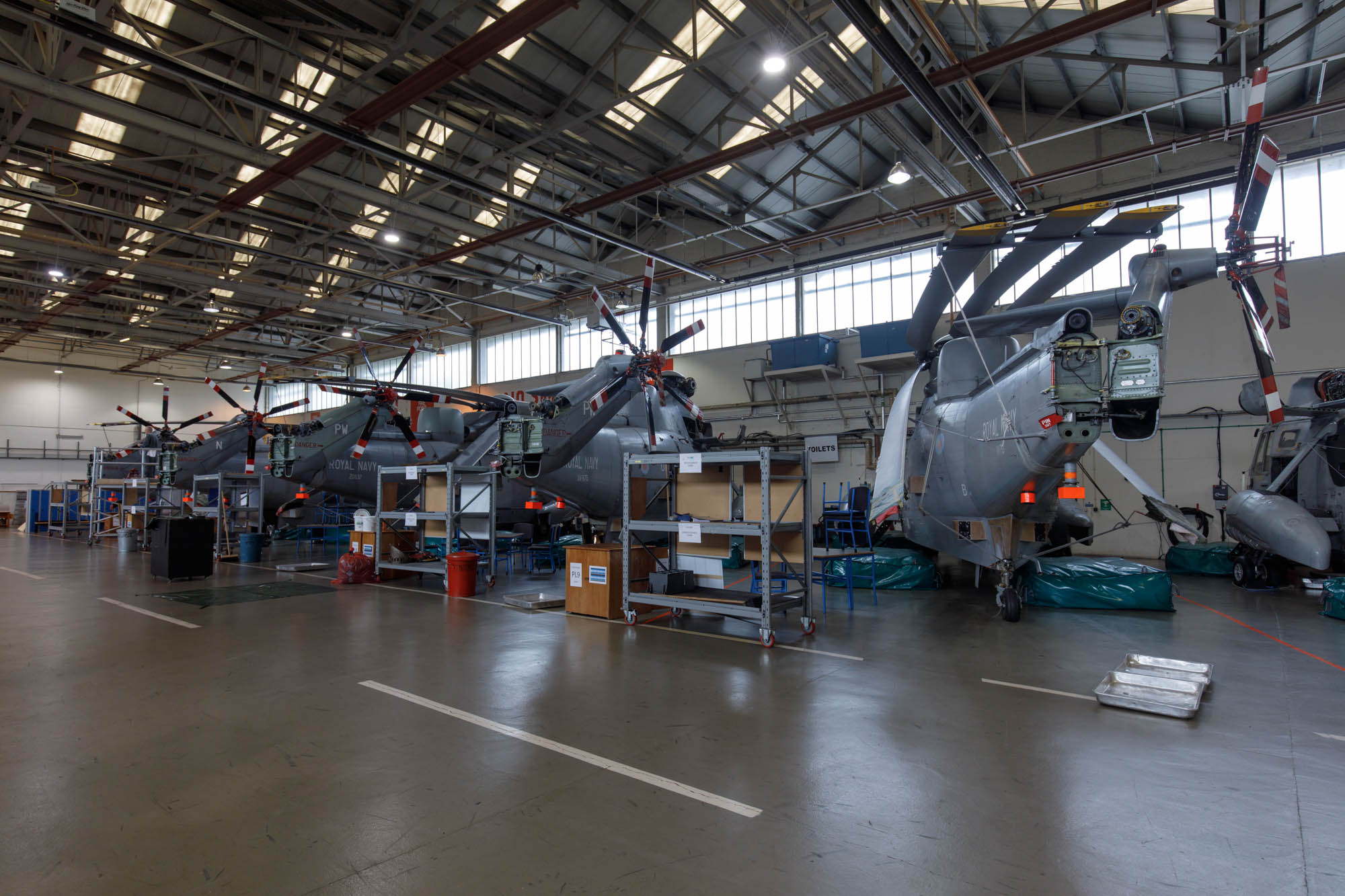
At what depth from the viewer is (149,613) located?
8.65 metres

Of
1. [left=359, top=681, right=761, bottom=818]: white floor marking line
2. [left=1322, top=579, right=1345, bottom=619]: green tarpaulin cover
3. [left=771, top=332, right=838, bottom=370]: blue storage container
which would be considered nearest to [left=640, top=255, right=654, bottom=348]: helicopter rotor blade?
[left=359, top=681, right=761, bottom=818]: white floor marking line

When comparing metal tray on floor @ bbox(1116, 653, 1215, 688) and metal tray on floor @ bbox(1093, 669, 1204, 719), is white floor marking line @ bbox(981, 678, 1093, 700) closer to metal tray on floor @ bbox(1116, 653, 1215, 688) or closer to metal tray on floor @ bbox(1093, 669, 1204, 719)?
metal tray on floor @ bbox(1093, 669, 1204, 719)

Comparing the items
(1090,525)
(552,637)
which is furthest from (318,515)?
(1090,525)

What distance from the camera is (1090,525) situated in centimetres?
1177

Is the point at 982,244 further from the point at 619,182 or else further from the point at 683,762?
the point at 619,182

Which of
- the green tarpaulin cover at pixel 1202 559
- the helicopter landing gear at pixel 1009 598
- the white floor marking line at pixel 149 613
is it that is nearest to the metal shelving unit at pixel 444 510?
the white floor marking line at pixel 149 613

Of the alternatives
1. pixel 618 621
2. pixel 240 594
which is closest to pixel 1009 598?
pixel 618 621

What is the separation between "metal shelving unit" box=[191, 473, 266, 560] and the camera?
15.0 metres

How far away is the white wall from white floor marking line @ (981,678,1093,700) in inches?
1606

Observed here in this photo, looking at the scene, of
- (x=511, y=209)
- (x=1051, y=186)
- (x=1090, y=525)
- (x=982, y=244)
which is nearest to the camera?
(x=982, y=244)

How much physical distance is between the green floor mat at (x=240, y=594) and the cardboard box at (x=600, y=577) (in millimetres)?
4628

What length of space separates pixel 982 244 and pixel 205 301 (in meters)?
24.5

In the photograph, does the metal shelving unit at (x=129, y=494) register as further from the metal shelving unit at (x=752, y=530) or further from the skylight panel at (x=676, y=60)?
the metal shelving unit at (x=752, y=530)

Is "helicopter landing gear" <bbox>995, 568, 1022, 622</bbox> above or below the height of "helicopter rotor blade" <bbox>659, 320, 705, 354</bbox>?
below
